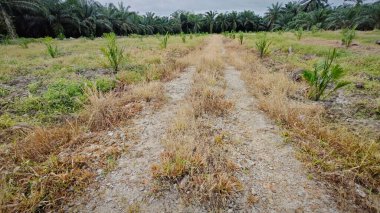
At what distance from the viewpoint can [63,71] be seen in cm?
616

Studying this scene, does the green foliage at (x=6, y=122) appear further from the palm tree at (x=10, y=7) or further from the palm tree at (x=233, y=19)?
the palm tree at (x=233, y=19)

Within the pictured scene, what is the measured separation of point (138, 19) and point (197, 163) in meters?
41.7

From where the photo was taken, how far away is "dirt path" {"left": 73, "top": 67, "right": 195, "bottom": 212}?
1987mm

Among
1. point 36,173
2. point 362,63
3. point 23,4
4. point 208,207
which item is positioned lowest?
point 208,207

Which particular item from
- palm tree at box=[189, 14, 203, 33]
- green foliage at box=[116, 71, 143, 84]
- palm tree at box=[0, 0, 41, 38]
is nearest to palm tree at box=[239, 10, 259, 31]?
palm tree at box=[189, 14, 203, 33]

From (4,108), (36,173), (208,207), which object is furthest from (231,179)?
(4,108)

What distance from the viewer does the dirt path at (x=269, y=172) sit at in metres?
1.97

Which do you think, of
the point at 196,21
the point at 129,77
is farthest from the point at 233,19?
the point at 129,77

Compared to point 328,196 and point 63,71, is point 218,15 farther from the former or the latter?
point 328,196

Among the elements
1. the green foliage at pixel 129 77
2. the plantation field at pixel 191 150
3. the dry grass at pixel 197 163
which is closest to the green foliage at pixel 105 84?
the green foliage at pixel 129 77

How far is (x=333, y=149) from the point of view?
2.56m

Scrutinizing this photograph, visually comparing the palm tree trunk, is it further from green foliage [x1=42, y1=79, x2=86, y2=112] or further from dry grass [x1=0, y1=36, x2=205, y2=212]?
dry grass [x1=0, y1=36, x2=205, y2=212]

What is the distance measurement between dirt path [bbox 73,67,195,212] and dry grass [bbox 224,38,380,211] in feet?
6.24

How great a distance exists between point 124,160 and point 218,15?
164 feet
